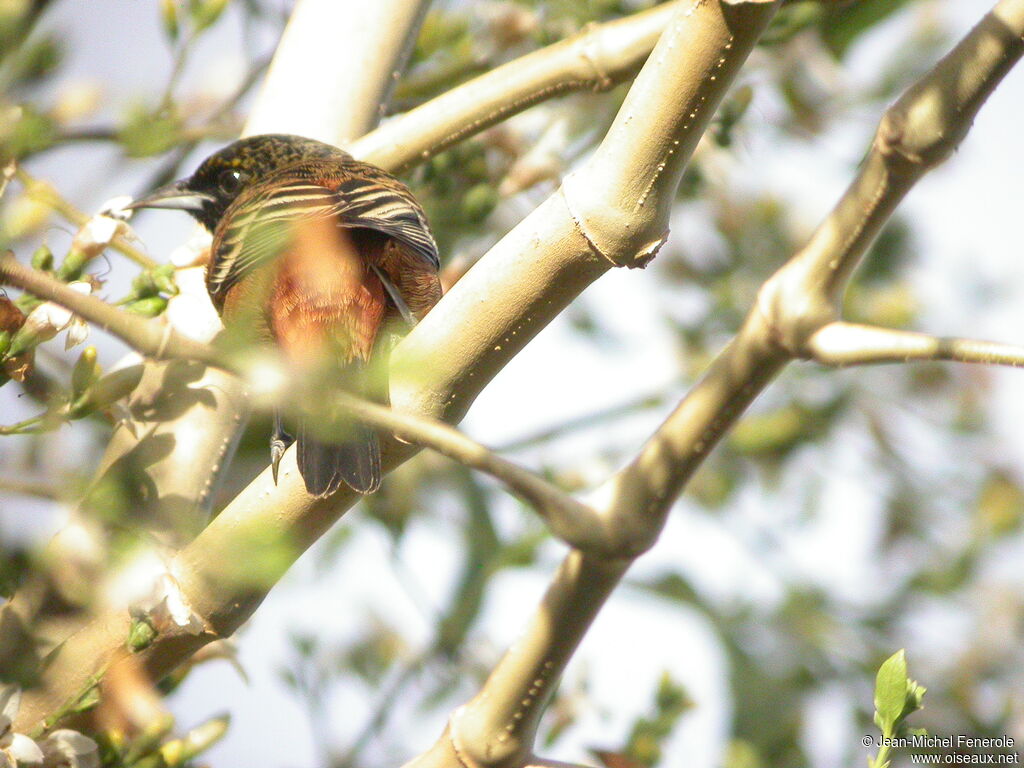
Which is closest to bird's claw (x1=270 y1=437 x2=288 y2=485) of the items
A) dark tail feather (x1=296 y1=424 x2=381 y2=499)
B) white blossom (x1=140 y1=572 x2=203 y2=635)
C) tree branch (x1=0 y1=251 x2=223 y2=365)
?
dark tail feather (x1=296 y1=424 x2=381 y2=499)

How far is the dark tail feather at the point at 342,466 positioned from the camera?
198 cm

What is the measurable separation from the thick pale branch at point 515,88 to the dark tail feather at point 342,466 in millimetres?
1026

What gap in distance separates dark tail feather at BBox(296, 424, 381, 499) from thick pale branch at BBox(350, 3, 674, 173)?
3.37ft

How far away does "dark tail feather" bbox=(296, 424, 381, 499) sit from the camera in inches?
77.8

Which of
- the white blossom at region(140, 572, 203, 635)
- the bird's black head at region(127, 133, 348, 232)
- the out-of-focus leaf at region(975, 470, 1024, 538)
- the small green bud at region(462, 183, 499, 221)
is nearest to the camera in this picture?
the white blossom at region(140, 572, 203, 635)

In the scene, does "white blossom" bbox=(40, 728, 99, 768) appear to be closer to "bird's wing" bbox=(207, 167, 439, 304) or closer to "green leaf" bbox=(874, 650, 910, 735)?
"bird's wing" bbox=(207, 167, 439, 304)

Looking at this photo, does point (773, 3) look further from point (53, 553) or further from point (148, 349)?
point (53, 553)

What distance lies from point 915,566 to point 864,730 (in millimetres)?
1278

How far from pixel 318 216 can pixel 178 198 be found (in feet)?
3.40

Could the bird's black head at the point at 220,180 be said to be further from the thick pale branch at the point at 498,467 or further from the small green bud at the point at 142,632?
the thick pale branch at the point at 498,467

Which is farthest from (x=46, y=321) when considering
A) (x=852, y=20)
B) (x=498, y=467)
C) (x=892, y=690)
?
(x=852, y=20)

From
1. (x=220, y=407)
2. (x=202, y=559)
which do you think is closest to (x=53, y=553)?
(x=202, y=559)

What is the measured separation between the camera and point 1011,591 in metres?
5.05

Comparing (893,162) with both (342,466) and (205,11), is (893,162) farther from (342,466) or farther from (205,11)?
(205,11)
